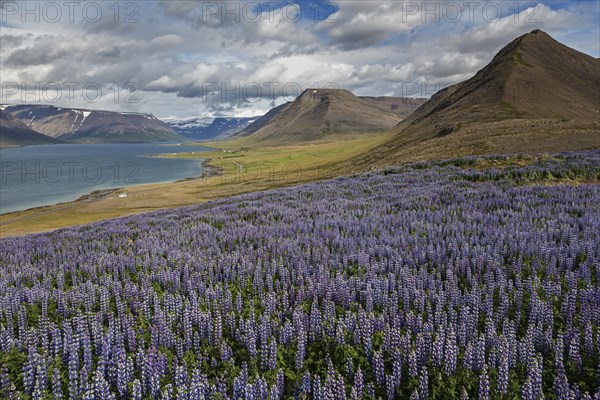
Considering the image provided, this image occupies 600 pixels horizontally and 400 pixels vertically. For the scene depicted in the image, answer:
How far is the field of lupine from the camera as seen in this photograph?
15.5 ft

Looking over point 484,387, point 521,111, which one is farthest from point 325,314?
point 521,111

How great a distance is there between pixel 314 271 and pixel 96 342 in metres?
4.12

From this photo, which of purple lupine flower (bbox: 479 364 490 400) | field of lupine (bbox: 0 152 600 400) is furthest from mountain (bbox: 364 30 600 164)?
purple lupine flower (bbox: 479 364 490 400)

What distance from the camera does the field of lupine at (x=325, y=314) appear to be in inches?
186

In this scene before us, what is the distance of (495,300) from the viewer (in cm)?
664

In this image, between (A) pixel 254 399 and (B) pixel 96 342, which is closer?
(A) pixel 254 399

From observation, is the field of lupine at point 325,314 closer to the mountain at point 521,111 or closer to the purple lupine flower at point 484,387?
the purple lupine flower at point 484,387

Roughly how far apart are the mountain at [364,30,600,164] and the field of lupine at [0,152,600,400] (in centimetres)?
3594

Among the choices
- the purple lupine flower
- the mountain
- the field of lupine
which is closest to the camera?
the purple lupine flower

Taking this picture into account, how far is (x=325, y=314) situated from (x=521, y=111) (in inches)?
4146

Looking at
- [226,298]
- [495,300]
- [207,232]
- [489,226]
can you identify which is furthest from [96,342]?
[489,226]

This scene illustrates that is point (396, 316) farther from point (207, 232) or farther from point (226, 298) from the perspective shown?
point (207, 232)

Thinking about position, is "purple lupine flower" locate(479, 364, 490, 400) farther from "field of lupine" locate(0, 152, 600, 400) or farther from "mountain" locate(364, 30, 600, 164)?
"mountain" locate(364, 30, 600, 164)

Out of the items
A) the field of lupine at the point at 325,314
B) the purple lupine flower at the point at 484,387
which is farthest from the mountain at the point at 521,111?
the purple lupine flower at the point at 484,387
